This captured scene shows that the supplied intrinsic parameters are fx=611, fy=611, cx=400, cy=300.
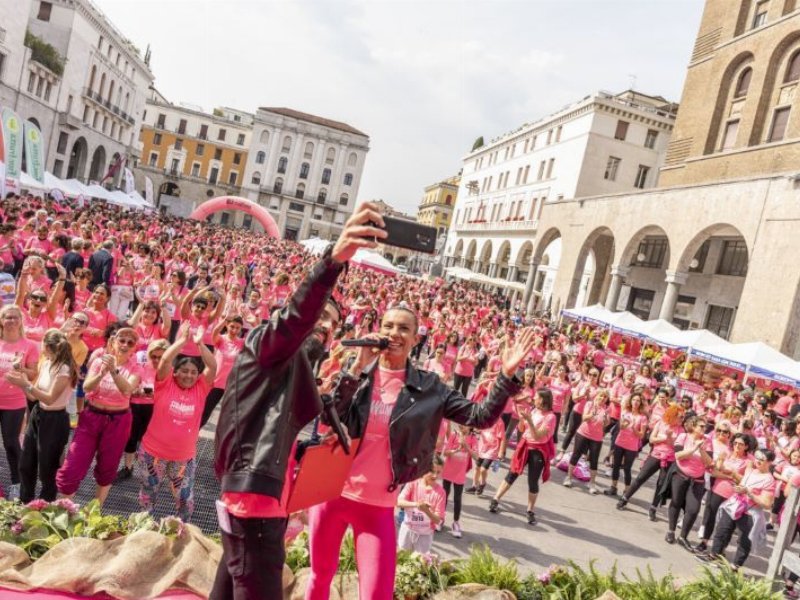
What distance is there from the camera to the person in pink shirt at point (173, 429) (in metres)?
5.23

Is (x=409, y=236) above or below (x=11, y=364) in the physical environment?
above

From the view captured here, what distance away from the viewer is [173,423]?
17.1 feet

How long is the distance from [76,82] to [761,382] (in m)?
46.6

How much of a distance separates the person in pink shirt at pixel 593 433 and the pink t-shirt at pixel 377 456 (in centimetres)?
658

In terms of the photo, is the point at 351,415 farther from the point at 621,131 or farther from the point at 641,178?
the point at 641,178

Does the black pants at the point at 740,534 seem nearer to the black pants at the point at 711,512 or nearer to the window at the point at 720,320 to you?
the black pants at the point at 711,512

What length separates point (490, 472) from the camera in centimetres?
941

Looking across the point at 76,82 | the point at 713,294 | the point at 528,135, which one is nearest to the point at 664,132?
the point at 528,135

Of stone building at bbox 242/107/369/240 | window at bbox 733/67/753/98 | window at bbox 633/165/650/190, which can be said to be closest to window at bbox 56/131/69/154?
stone building at bbox 242/107/369/240

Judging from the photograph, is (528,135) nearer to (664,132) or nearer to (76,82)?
(664,132)

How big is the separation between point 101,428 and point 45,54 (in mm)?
43928

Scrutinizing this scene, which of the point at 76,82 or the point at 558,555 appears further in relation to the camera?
the point at 76,82

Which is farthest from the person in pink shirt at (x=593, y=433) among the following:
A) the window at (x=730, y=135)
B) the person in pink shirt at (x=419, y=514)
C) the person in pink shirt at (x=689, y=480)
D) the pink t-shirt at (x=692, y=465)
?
the window at (x=730, y=135)

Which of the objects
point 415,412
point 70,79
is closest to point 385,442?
point 415,412
